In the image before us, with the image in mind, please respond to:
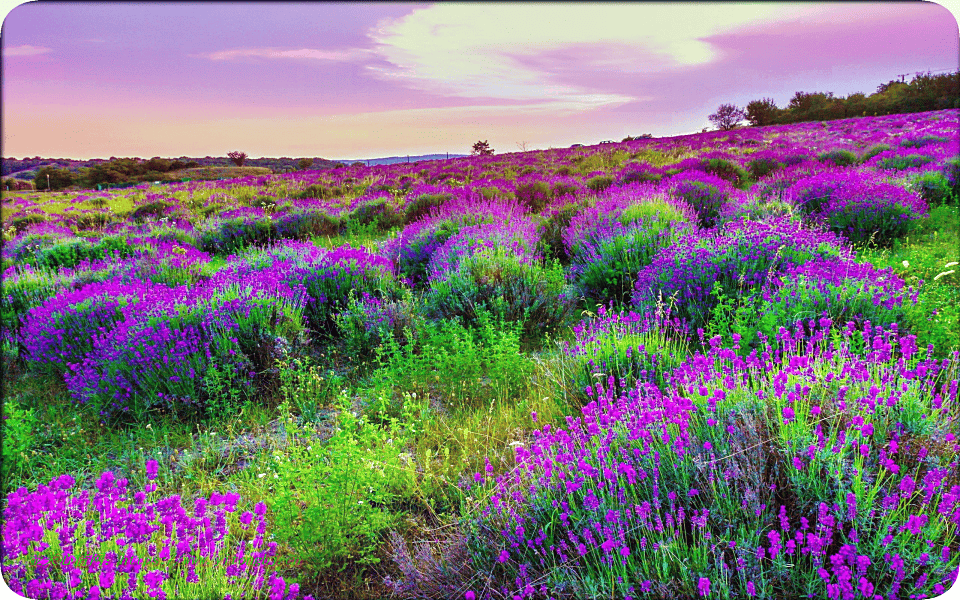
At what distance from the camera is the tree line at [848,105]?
94.4 ft

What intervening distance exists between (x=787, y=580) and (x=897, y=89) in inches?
1570

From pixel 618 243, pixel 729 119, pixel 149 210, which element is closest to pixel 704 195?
pixel 618 243

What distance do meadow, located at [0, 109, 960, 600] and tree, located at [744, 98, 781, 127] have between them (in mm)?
37733

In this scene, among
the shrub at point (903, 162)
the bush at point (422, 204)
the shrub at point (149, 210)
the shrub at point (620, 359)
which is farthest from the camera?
the shrub at point (149, 210)

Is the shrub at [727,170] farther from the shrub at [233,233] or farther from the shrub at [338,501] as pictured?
the shrub at [338,501]

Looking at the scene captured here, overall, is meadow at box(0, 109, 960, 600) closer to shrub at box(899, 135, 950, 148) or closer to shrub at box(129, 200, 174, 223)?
shrub at box(129, 200, 174, 223)

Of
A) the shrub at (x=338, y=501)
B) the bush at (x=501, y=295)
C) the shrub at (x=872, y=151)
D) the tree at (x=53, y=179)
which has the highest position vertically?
the tree at (x=53, y=179)

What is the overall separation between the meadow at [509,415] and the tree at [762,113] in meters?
37.7

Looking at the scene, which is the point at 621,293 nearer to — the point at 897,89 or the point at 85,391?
the point at 85,391

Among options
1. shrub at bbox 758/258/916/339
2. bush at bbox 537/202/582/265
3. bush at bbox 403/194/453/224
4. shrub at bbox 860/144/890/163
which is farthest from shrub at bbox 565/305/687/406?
shrub at bbox 860/144/890/163

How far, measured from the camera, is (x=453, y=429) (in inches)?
135

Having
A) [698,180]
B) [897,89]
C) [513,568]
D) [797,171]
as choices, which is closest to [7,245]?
[513,568]

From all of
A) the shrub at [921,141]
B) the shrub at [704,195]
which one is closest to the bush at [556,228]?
the shrub at [704,195]

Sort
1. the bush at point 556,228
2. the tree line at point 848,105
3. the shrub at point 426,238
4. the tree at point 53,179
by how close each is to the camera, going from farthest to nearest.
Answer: the tree at point 53,179, the tree line at point 848,105, the bush at point 556,228, the shrub at point 426,238
